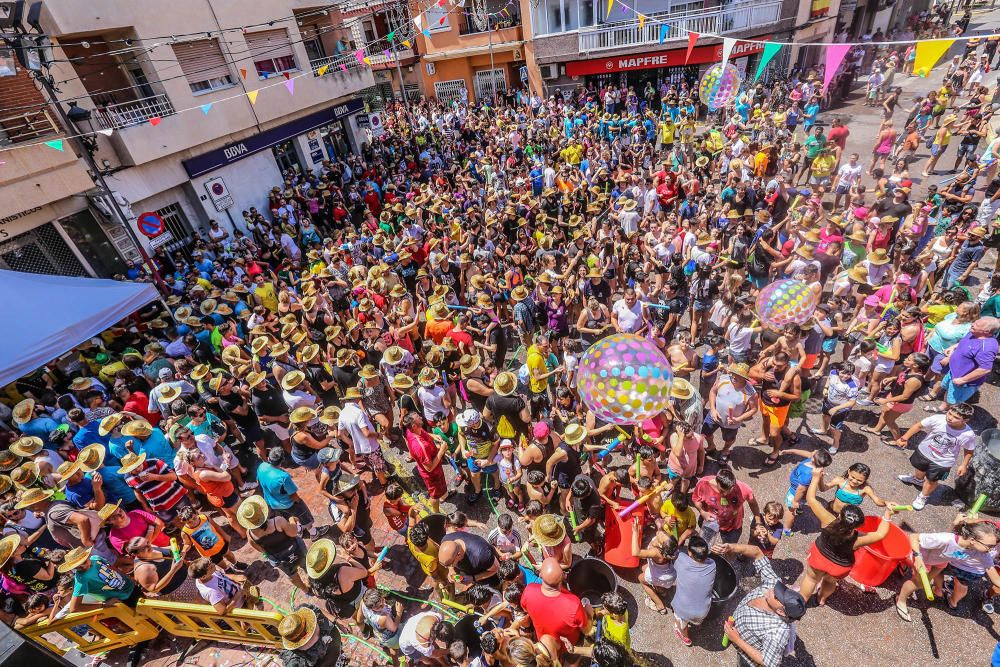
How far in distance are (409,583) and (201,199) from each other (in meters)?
14.4

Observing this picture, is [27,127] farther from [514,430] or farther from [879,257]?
[879,257]

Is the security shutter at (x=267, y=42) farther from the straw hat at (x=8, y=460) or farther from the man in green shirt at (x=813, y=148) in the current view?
the man in green shirt at (x=813, y=148)

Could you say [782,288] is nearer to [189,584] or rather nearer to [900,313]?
[900,313]

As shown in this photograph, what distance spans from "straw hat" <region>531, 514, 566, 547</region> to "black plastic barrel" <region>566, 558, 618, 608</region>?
2.33ft

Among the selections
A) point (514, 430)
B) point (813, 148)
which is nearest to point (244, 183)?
point (514, 430)

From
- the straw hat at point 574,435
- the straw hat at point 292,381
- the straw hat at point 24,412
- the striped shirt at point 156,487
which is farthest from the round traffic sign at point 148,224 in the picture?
the straw hat at point 574,435

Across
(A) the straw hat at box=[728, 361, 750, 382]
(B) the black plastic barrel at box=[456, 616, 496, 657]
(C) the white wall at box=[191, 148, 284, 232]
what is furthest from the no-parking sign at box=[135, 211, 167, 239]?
(A) the straw hat at box=[728, 361, 750, 382]

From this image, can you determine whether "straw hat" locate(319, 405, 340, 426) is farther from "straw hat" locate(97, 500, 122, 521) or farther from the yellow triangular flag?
the yellow triangular flag

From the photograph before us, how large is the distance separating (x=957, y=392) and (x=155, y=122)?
1724 centimetres

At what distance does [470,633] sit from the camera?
4094 mm

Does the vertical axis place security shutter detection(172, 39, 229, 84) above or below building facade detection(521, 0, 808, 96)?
above

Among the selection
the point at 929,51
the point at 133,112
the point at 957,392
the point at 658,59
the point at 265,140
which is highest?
the point at 133,112

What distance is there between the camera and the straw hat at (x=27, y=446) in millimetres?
6363

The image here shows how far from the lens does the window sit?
14.4m
